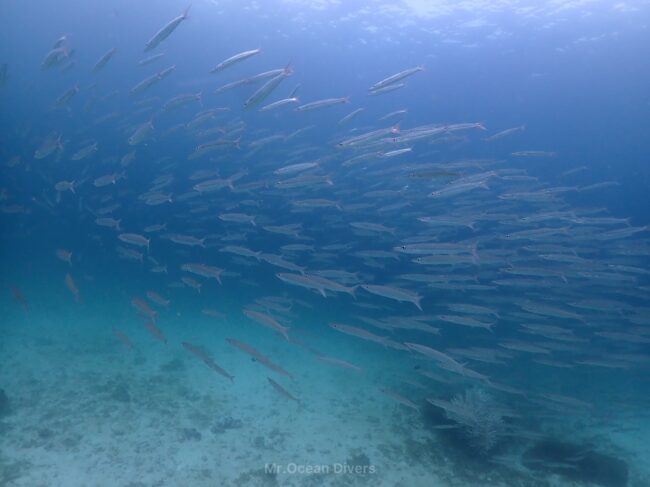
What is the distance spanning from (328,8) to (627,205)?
3366 cm

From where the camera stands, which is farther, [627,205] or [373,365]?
[627,205]

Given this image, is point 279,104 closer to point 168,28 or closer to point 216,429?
point 168,28

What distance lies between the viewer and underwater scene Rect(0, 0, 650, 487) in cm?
722

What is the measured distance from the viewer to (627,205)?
37.2 metres

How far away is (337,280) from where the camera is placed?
416 inches

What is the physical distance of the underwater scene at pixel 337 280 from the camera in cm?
722

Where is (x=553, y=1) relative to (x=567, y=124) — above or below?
below

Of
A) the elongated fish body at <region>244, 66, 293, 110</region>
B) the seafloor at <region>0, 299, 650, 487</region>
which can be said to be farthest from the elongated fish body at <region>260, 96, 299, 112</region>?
the seafloor at <region>0, 299, 650, 487</region>

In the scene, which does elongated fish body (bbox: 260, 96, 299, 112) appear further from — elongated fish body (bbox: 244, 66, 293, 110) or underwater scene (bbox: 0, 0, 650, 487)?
elongated fish body (bbox: 244, 66, 293, 110)

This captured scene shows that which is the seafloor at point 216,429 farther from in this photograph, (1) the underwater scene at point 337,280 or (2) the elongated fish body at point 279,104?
(2) the elongated fish body at point 279,104

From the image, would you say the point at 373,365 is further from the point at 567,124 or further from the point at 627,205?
the point at 627,205

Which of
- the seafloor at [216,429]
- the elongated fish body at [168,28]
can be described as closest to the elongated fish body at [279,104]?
the elongated fish body at [168,28]

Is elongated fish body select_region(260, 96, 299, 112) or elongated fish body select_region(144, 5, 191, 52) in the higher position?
elongated fish body select_region(260, 96, 299, 112)

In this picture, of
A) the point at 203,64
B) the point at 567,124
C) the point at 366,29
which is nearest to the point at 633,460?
the point at 366,29
